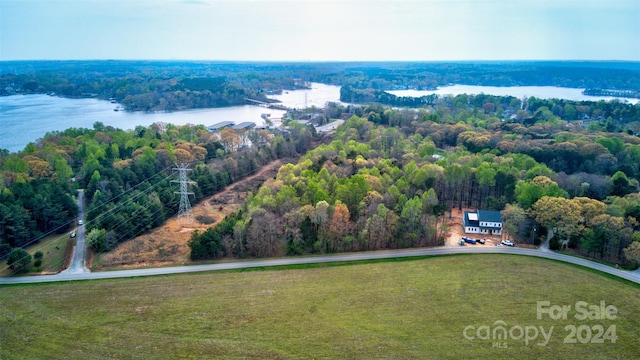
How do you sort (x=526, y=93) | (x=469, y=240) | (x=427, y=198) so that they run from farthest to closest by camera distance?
(x=526, y=93) → (x=427, y=198) → (x=469, y=240)

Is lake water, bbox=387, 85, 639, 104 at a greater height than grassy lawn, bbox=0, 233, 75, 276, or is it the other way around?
lake water, bbox=387, 85, 639, 104

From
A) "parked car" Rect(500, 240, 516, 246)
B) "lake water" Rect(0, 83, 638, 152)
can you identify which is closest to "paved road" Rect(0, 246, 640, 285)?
"parked car" Rect(500, 240, 516, 246)

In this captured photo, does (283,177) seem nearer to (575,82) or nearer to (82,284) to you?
(82,284)

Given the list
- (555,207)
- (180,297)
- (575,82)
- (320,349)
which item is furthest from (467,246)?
(575,82)

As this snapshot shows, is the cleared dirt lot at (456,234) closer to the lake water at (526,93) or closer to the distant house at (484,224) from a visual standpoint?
the distant house at (484,224)

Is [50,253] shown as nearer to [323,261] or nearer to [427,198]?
[323,261]

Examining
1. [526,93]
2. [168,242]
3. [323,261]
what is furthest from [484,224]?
[526,93]

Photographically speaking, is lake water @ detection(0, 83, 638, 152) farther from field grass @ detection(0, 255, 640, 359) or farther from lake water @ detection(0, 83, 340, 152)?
field grass @ detection(0, 255, 640, 359)
